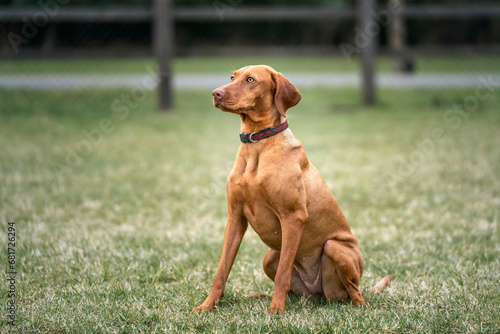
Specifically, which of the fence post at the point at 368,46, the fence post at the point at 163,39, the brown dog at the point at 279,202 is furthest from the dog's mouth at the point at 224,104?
the fence post at the point at 368,46

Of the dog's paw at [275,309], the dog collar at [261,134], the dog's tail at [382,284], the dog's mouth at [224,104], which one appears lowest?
the dog's tail at [382,284]

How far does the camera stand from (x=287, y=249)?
2.74m

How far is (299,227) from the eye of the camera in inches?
109

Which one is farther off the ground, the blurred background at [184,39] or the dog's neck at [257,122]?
the blurred background at [184,39]

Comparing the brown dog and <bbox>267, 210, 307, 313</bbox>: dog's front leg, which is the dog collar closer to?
the brown dog

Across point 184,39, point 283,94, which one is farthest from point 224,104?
point 184,39

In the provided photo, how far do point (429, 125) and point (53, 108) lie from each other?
6401 mm

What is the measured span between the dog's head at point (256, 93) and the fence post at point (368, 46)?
308 inches

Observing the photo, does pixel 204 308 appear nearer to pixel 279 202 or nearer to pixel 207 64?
pixel 279 202

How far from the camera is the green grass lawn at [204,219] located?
Answer: 2809mm

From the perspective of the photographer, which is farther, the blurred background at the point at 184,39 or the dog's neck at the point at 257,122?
the blurred background at the point at 184,39

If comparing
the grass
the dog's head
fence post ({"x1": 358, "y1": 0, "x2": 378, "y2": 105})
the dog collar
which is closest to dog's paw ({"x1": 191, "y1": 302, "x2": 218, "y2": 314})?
the dog collar

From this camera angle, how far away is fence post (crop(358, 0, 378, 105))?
33.3ft

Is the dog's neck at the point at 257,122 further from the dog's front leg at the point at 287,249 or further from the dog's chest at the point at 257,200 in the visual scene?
the dog's front leg at the point at 287,249
